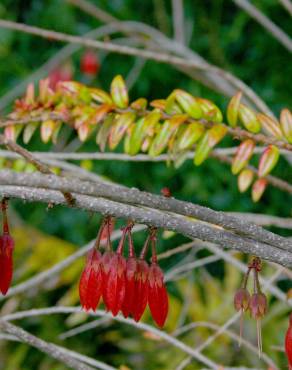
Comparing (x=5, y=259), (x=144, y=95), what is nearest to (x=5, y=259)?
(x=5, y=259)

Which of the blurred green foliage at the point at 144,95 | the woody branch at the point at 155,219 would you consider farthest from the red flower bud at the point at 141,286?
the blurred green foliage at the point at 144,95

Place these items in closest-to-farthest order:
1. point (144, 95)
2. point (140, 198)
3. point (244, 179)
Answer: point (140, 198)
point (244, 179)
point (144, 95)

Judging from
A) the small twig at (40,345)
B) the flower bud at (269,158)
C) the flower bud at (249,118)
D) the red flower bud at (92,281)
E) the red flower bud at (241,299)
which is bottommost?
the small twig at (40,345)

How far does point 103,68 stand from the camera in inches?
195

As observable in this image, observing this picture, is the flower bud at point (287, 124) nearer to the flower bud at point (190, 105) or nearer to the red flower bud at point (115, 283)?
the flower bud at point (190, 105)

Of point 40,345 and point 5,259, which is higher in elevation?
point 5,259

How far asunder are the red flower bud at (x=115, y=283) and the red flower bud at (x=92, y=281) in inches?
0.8

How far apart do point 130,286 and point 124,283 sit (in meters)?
0.02

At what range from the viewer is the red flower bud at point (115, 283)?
1257 millimetres

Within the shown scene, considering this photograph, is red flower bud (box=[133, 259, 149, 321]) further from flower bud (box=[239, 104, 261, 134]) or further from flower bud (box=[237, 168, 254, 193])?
flower bud (box=[237, 168, 254, 193])

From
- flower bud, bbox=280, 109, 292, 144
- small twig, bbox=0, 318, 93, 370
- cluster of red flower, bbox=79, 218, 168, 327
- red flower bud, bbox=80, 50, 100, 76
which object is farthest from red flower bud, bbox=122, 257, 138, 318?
red flower bud, bbox=80, 50, 100, 76

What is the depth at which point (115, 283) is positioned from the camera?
126 centimetres

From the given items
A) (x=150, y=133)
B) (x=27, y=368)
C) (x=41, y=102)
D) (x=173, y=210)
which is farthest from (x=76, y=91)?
(x=27, y=368)

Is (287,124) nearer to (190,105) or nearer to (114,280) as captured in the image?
(190,105)
